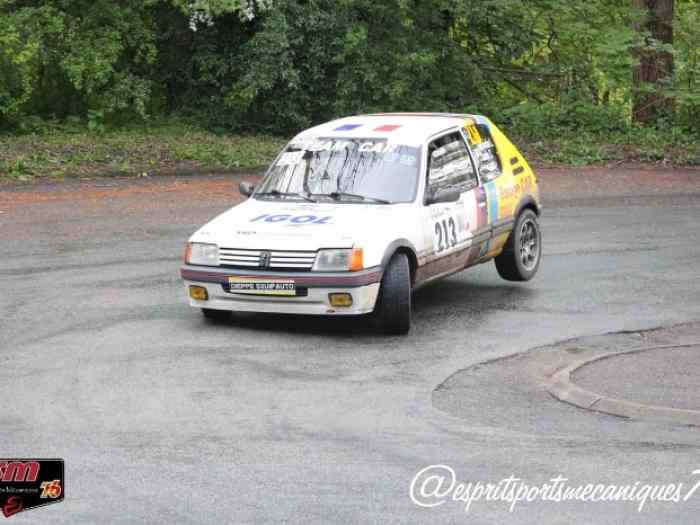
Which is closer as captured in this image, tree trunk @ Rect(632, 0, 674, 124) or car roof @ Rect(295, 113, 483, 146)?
car roof @ Rect(295, 113, 483, 146)

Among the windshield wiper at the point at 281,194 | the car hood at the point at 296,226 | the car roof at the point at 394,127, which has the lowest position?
the car hood at the point at 296,226

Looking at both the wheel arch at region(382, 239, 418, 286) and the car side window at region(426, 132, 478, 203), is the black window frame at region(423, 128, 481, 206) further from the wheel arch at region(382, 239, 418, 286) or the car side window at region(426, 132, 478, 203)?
the wheel arch at region(382, 239, 418, 286)

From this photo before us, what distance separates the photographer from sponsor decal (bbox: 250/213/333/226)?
39.1 ft

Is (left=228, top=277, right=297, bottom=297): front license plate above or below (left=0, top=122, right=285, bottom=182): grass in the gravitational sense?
above

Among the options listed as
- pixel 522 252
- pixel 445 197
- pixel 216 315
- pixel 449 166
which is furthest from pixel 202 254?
pixel 522 252

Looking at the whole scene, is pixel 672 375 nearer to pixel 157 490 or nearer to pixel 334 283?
pixel 334 283

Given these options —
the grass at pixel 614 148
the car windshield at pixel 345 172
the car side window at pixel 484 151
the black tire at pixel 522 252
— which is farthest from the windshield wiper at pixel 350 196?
the grass at pixel 614 148

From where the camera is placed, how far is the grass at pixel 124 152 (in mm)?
22953

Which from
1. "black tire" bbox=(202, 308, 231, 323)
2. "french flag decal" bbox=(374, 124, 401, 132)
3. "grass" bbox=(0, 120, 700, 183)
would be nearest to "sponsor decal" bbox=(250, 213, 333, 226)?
"black tire" bbox=(202, 308, 231, 323)

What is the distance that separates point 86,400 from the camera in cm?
960

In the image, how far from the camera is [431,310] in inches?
515

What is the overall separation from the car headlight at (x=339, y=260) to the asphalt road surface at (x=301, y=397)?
607mm

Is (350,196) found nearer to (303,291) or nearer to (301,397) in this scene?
(303,291)

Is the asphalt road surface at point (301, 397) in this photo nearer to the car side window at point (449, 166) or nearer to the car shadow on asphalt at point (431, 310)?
the car shadow on asphalt at point (431, 310)
